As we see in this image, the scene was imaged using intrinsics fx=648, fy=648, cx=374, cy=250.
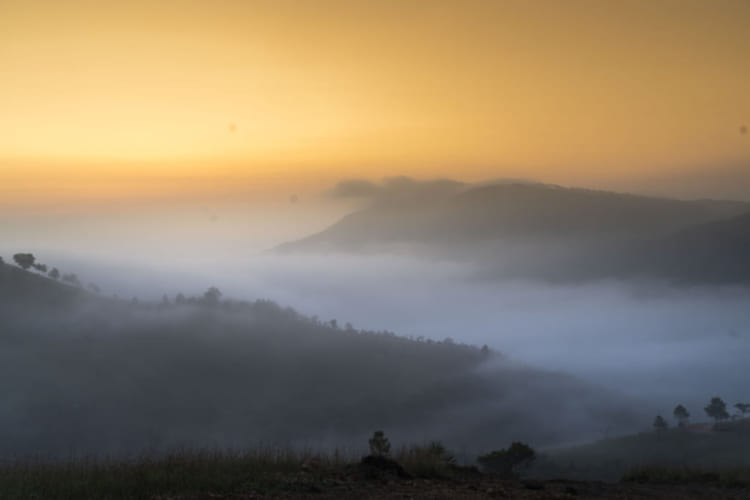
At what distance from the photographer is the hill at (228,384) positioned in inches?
3723

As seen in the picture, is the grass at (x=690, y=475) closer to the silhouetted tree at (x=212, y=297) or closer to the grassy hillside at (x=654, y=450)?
the grassy hillside at (x=654, y=450)

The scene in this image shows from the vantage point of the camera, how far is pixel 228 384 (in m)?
120

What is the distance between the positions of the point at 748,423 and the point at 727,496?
108 m

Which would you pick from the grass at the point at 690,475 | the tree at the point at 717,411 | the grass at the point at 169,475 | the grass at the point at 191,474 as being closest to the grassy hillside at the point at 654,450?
the tree at the point at 717,411

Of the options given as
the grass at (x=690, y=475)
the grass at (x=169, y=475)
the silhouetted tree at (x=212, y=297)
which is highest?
the silhouetted tree at (x=212, y=297)

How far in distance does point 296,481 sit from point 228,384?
375 feet

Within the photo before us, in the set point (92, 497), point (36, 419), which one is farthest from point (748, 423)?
point (92, 497)

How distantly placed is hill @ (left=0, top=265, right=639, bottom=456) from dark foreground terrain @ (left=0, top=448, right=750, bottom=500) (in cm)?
7341

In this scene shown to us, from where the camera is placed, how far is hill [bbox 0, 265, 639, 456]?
9456 centimetres

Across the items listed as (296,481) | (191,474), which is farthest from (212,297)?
(296,481)

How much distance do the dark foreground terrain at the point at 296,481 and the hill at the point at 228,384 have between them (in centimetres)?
7341

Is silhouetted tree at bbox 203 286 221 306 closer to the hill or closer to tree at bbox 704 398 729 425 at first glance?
the hill

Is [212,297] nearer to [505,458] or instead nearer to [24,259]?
[24,259]

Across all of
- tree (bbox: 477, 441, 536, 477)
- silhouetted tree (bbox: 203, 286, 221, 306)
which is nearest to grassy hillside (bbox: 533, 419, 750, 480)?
tree (bbox: 477, 441, 536, 477)
